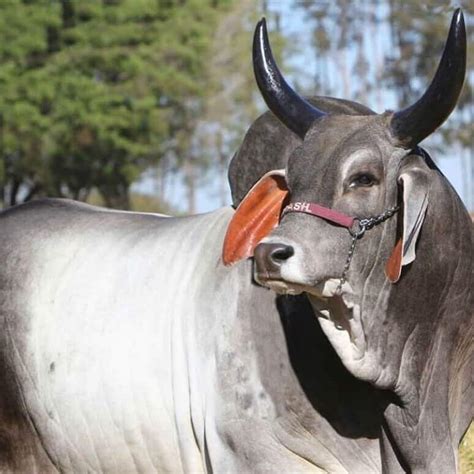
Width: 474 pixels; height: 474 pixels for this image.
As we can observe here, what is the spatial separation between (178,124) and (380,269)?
3437 centimetres

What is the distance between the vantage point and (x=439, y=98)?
14.7 feet

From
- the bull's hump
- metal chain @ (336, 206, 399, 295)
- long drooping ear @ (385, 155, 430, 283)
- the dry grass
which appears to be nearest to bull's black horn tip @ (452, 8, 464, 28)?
long drooping ear @ (385, 155, 430, 283)

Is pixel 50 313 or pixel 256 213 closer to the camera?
pixel 256 213

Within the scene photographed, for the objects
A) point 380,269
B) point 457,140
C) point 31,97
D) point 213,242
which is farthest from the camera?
point 457,140

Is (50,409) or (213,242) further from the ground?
(213,242)

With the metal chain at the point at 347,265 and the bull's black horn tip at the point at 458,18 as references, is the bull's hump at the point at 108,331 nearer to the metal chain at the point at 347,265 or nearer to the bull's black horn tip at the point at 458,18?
the metal chain at the point at 347,265

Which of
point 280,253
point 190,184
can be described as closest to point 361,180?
point 280,253

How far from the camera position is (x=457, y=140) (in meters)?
37.3

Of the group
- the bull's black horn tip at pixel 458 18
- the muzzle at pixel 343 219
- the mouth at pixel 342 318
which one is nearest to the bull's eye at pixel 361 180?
the muzzle at pixel 343 219

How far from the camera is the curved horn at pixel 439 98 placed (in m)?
4.37

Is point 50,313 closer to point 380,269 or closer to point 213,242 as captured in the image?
point 213,242

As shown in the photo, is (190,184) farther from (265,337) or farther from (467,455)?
(265,337)

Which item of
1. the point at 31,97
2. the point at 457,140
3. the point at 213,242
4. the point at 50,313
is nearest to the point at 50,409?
the point at 50,313

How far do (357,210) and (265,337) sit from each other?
27.1 inches
